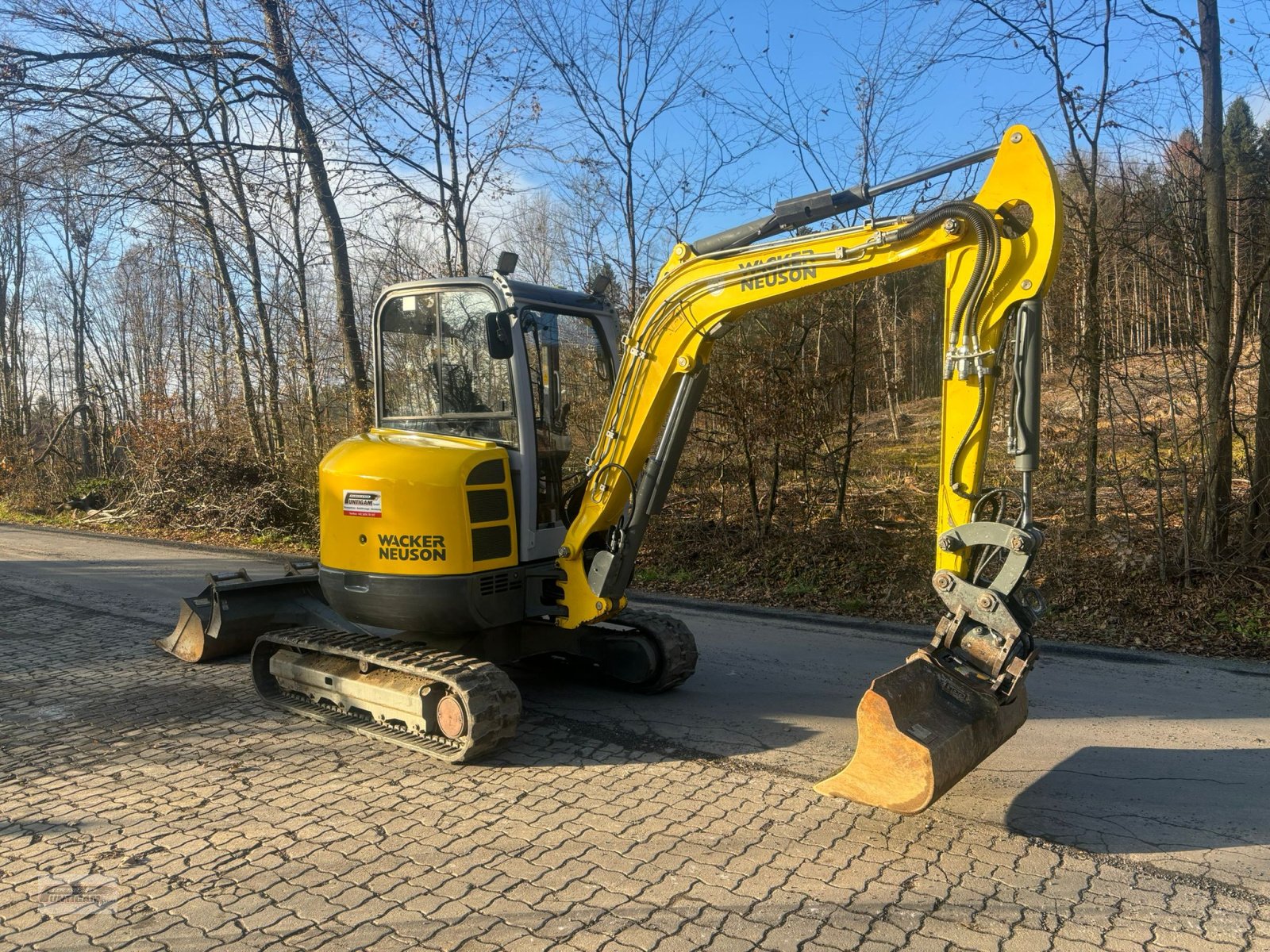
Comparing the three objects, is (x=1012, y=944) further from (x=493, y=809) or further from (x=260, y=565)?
(x=260, y=565)

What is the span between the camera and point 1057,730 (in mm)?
5340

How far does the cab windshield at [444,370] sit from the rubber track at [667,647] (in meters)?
1.56

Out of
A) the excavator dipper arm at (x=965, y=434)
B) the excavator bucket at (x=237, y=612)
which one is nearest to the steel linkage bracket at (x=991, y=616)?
the excavator dipper arm at (x=965, y=434)

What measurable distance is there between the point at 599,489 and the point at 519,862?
2376mm

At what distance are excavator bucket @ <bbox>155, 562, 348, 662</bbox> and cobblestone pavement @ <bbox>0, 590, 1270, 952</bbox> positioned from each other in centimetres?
164

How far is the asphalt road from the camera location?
402cm

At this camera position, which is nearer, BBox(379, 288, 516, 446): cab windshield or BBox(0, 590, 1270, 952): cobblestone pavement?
BBox(0, 590, 1270, 952): cobblestone pavement

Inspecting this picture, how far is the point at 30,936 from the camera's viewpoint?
3211mm

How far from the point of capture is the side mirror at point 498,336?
5.20 metres

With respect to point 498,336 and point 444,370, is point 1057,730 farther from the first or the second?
point 444,370

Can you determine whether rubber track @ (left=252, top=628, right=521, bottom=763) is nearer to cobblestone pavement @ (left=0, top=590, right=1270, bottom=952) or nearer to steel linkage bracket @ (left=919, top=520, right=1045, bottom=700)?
cobblestone pavement @ (left=0, top=590, right=1270, bottom=952)

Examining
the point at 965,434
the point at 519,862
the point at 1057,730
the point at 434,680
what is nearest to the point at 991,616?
the point at 965,434
